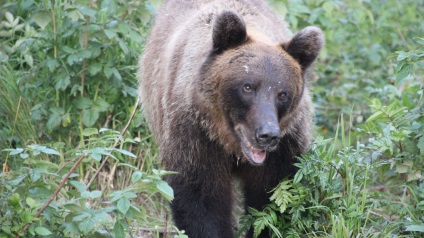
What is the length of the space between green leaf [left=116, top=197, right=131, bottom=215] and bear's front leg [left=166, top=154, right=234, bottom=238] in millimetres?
965

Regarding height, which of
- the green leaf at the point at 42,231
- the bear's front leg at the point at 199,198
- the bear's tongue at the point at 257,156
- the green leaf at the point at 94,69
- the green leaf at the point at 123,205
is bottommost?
the bear's front leg at the point at 199,198

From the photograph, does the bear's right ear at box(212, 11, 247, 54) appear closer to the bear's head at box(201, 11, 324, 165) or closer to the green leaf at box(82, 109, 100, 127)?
the bear's head at box(201, 11, 324, 165)

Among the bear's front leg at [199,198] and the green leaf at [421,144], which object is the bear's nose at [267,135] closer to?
the bear's front leg at [199,198]

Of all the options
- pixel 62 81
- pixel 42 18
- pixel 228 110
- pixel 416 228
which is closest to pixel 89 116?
pixel 62 81

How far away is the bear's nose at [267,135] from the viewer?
534 centimetres

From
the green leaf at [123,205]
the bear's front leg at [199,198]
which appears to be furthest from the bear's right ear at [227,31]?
the green leaf at [123,205]

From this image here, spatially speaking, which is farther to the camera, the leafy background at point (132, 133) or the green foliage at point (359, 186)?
the green foliage at point (359, 186)

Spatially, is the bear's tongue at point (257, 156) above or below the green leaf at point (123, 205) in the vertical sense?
above

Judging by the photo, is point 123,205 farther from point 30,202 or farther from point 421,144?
point 421,144

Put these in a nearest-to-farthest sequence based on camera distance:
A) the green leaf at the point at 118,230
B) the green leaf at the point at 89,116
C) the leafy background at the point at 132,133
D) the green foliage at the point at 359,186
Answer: the green leaf at the point at 118,230 < the leafy background at the point at 132,133 < the green foliage at the point at 359,186 < the green leaf at the point at 89,116

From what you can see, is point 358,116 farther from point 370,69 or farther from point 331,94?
point 370,69

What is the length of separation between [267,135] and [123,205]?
3.53 ft

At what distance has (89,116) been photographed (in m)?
7.82

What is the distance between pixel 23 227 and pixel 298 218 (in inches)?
81.9
